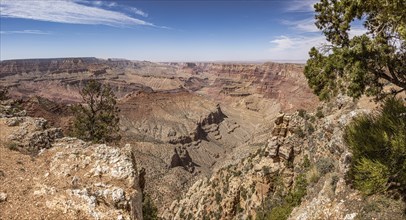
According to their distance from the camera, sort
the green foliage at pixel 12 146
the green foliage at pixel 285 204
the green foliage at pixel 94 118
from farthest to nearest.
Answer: the green foliage at pixel 94 118, the green foliage at pixel 285 204, the green foliage at pixel 12 146

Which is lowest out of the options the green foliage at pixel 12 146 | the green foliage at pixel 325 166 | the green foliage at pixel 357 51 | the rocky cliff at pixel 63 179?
the green foliage at pixel 325 166

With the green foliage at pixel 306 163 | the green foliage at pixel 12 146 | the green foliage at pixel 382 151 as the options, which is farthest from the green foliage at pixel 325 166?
the green foliage at pixel 12 146

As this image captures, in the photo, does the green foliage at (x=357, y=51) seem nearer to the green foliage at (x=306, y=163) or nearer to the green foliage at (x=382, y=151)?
the green foliage at (x=382, y=151)

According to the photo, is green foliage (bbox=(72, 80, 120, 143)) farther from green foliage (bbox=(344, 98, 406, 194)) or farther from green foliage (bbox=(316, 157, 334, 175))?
green foliage (bbox=(344, 98, 406, 194))

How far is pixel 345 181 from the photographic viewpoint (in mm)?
13258

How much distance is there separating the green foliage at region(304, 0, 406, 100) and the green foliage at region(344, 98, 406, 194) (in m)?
1.65

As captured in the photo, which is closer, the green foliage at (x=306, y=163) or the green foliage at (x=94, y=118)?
the green foliage at (x=306, y=163)

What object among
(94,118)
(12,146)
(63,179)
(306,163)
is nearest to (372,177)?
(63,179)

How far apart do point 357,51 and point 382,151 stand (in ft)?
13.9

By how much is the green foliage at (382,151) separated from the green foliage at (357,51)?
5.42 ft

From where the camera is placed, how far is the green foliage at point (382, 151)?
10427 mm

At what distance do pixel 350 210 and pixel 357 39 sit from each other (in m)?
6.54

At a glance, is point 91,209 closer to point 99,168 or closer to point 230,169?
point 99,168

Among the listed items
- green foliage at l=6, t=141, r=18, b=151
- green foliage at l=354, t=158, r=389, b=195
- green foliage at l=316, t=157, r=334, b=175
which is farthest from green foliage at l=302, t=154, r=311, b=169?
green foliage at l=6, t=141, r=18, b=151
